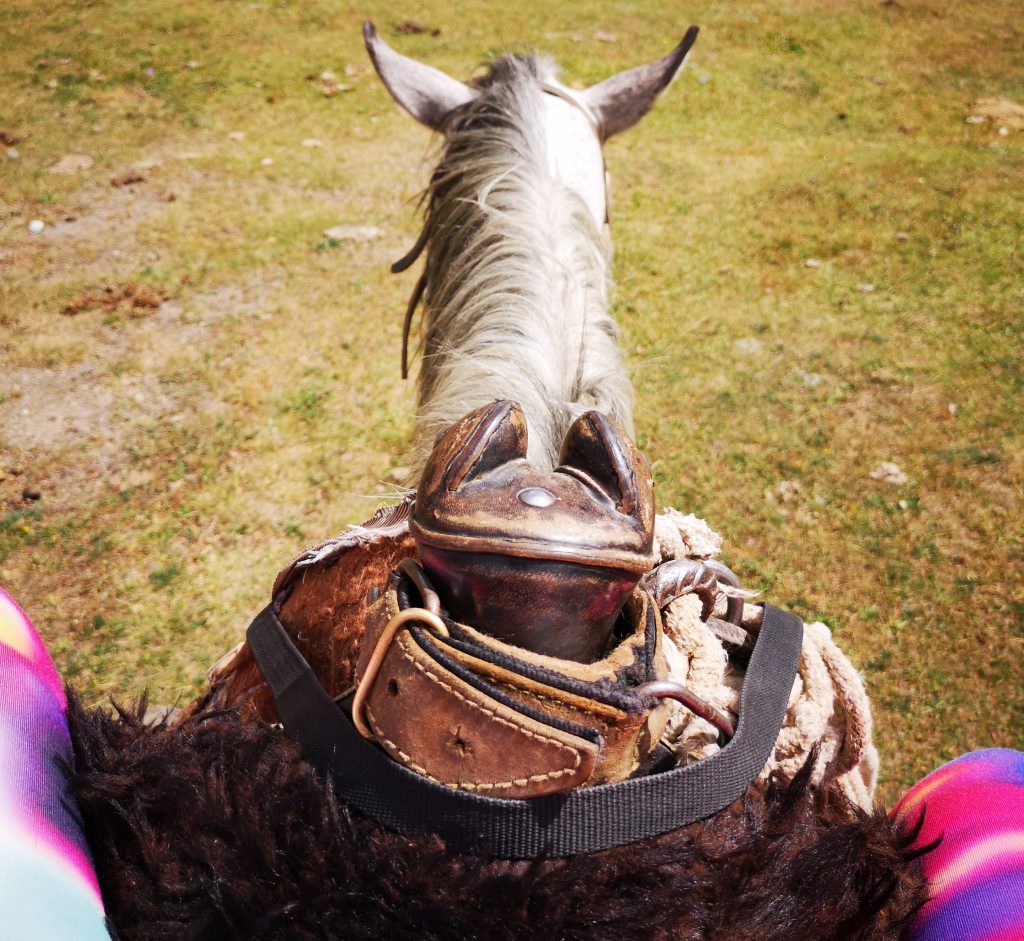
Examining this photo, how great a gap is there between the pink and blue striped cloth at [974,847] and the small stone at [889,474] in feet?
8.11

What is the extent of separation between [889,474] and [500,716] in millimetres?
3090

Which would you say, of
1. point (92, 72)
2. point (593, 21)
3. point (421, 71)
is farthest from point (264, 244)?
point (593, 21)

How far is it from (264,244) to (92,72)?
398cm

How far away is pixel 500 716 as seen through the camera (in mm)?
755

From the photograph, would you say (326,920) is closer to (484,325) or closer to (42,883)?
(42,883)

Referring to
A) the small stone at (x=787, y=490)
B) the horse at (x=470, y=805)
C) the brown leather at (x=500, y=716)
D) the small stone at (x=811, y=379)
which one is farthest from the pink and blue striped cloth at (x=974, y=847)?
the small stone at (x=811, y=379)

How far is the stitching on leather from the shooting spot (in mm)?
747

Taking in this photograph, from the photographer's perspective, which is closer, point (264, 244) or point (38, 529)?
point (38, 529)

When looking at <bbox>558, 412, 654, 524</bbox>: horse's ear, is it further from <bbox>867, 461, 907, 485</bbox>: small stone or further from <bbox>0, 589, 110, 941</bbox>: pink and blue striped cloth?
<bbox>867, 461, 907, 485</bbox>: small stone

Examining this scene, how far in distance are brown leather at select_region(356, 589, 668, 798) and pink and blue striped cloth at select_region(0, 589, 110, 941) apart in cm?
34

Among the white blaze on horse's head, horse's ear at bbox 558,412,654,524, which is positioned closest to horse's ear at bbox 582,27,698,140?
the white blaze on horse's head

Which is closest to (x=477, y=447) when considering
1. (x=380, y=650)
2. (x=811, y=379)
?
(x=380, y=650)

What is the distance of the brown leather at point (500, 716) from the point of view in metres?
0.75

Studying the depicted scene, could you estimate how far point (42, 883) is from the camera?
776 millimetres
